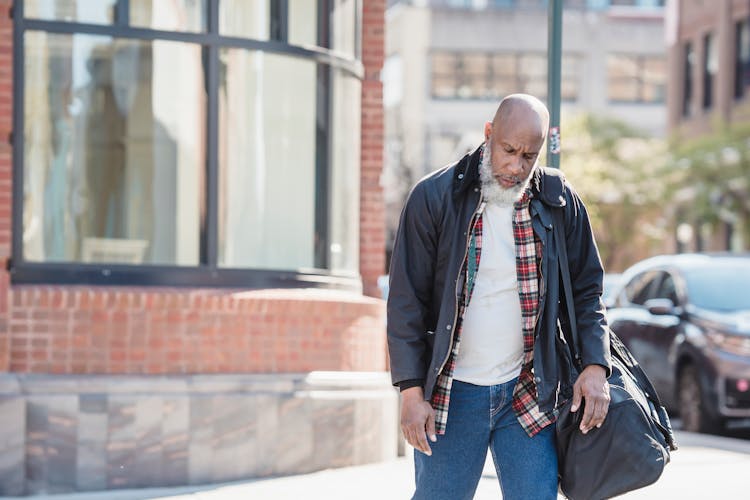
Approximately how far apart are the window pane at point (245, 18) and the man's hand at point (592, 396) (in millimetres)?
5527

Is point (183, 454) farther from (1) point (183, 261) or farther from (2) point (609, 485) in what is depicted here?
(2) point (609, 485)

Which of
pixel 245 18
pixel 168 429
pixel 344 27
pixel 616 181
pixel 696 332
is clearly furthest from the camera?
pixel 616 181

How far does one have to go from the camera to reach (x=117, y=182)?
377 inches

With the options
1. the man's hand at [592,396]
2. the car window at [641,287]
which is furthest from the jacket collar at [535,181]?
the car window at [641,287]

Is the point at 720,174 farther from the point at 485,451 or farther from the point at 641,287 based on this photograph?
the point at 485,451

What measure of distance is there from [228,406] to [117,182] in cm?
163

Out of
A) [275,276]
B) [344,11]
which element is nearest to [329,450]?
[275,276]

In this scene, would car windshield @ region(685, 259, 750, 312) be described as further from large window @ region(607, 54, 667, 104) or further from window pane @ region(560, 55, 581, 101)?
large window @ region(607, 54, 667, 104)

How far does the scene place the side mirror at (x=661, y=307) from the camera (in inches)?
523

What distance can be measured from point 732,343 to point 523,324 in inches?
335

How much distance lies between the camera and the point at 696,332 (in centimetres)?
1310

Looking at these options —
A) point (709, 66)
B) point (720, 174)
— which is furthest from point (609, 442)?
point (709, 66)

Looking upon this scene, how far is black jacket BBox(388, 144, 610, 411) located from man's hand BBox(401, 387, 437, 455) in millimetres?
33

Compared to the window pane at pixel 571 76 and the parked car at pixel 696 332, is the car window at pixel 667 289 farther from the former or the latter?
the window pane at pixel 571 76
